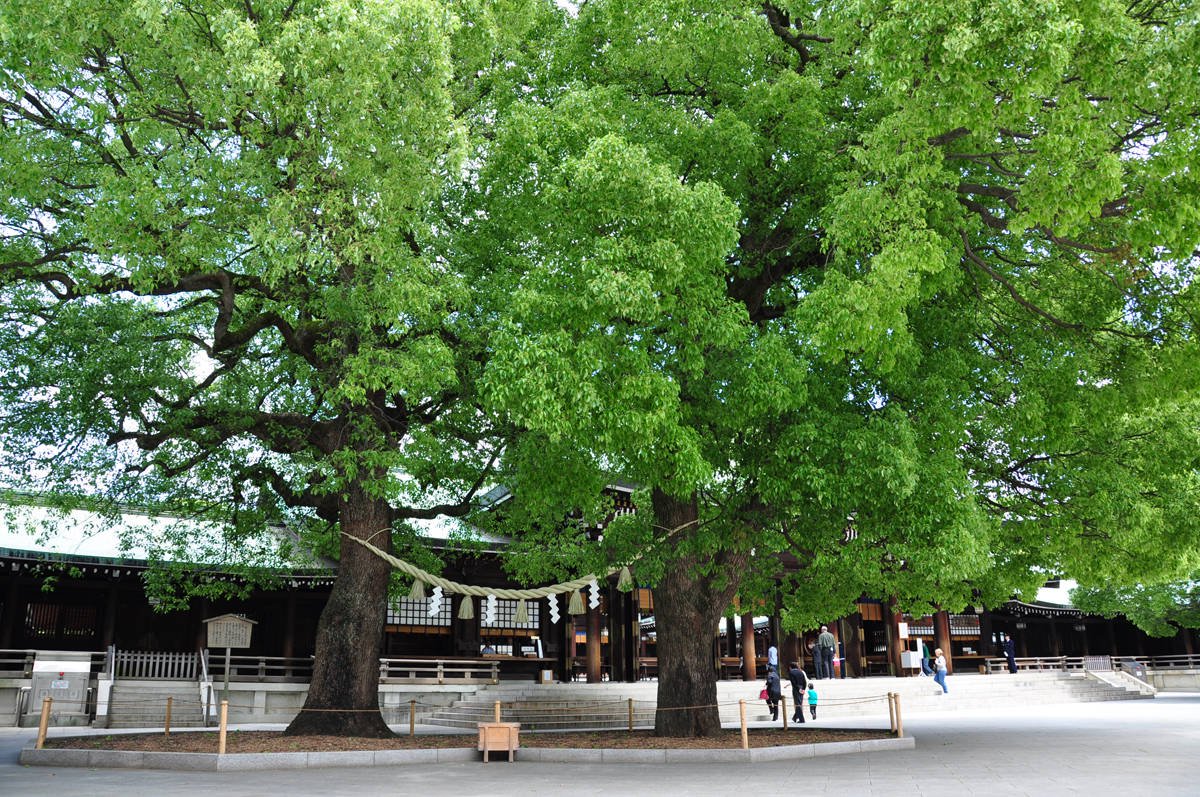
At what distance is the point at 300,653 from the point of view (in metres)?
26.2

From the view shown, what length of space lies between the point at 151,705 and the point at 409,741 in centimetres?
927

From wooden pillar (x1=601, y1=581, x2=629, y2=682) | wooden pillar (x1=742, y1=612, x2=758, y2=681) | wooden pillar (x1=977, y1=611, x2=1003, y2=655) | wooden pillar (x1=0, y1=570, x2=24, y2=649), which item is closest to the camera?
wooden pillar (x1=0, y1=570, x2=24, y2=649)

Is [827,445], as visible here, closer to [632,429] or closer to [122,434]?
[632,429]

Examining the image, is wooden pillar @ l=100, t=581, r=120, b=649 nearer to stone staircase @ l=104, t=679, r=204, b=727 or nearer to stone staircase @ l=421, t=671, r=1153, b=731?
stone staircase @ l=104, t=679, r=204, b=727

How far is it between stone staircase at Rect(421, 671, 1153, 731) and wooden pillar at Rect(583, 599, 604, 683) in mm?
1591

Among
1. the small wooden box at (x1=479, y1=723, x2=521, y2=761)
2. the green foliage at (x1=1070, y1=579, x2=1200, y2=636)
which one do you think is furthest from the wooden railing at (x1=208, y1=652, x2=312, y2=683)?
the green foliage at (x1=1070, y1=579, x2=1200, y2=636)

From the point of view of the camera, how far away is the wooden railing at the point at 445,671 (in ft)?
74.5

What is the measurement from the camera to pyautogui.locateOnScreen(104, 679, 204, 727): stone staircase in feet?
65.7

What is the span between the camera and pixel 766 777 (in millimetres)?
10508

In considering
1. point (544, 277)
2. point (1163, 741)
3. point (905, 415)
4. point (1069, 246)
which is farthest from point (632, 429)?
point (1163, 741)

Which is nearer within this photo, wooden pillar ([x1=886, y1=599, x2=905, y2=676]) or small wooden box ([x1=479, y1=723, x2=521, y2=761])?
small wooden box ([x1=479, y1=723, x2=521, y2=761])

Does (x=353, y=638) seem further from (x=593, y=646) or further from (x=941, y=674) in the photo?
(x=941, y=674)

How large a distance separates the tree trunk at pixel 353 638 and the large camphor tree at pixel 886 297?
4.39 m

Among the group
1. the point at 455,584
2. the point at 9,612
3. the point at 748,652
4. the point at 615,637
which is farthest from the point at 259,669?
the point at 748,652
